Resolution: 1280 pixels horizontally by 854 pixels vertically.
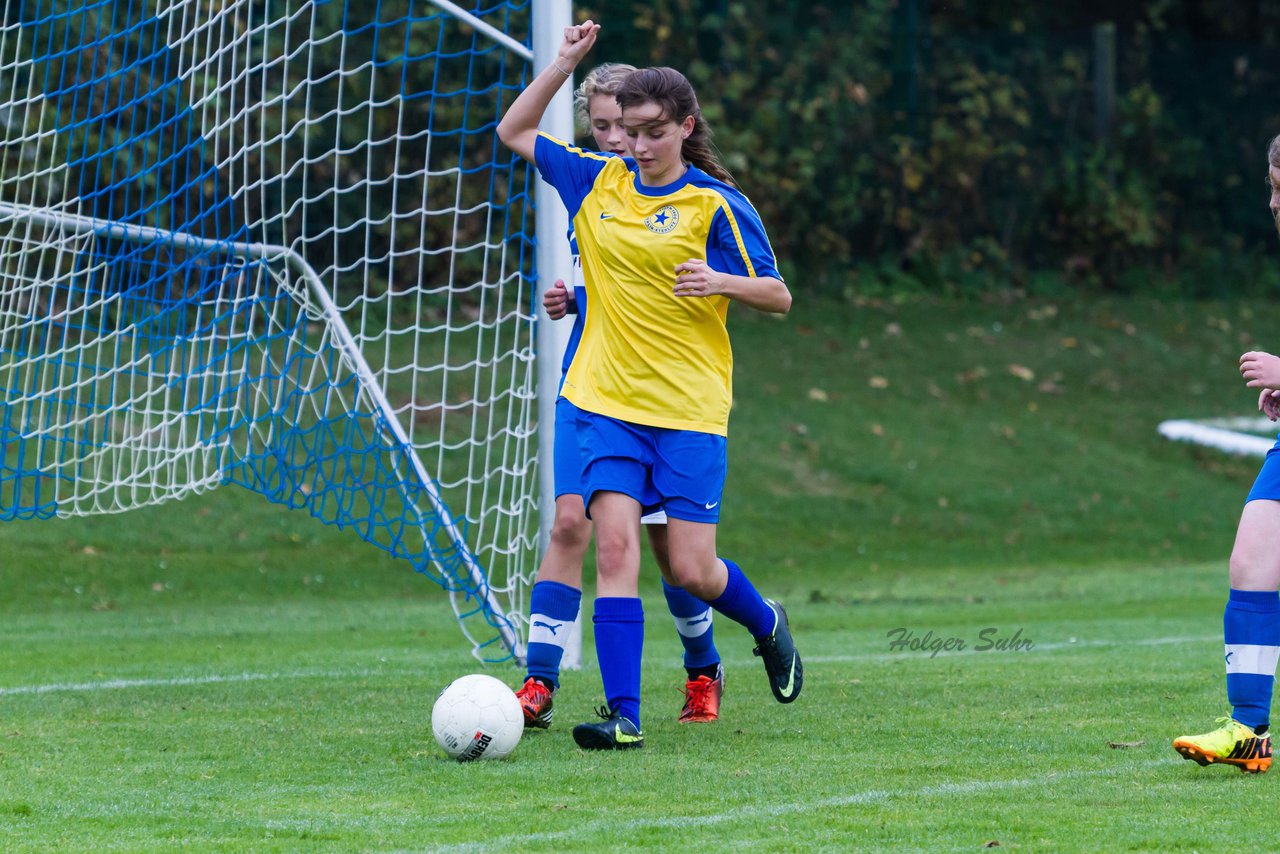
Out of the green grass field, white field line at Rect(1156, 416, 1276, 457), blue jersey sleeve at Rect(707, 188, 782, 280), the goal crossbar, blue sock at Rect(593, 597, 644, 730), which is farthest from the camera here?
white field line at Rect(1156, 416, 1276, 457)

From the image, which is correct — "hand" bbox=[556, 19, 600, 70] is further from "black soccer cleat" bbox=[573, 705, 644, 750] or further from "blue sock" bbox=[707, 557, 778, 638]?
"black soccer cleat" bbox=[573, 705, 644, 750]

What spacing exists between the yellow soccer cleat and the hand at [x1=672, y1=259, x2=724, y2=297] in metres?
1.78

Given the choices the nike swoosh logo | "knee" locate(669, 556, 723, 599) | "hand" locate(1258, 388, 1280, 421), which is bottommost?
the nike swoosh logo

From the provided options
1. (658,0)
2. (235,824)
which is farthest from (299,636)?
(658,0)

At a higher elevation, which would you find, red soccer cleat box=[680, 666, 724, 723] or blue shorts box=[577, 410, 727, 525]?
blue shorts box=[577, 410, 727, 525]

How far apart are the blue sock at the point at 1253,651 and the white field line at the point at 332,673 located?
9.80ft

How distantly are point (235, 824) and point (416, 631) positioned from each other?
5.54 meters

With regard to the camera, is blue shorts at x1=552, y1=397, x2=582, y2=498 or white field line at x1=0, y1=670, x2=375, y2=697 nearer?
blue shorts at x1=552, y1=397, x2=582, y2=498

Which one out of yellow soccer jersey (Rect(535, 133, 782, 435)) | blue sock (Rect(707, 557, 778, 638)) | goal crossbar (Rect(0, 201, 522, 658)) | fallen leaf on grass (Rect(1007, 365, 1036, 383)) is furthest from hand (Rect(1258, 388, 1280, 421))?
fallen leaf on grass (Rect(1007, 365, 1036, 383))

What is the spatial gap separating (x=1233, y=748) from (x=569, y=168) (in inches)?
103

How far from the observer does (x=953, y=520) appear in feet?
46.7

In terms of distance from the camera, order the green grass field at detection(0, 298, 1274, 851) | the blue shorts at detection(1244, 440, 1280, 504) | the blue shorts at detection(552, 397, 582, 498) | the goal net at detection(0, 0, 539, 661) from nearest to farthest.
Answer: the green grass field at detection(0, 298, 1274, 851) < the blue shorts at detection(1244, 440, 1280, 504) < the blue shorts at detection(552, 397, 582, 498) < the goal net at detection(0, 0, 539, 661)

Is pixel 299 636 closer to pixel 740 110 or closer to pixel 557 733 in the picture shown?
pixel 557 733

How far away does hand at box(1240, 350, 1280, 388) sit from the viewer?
4.41 meters
